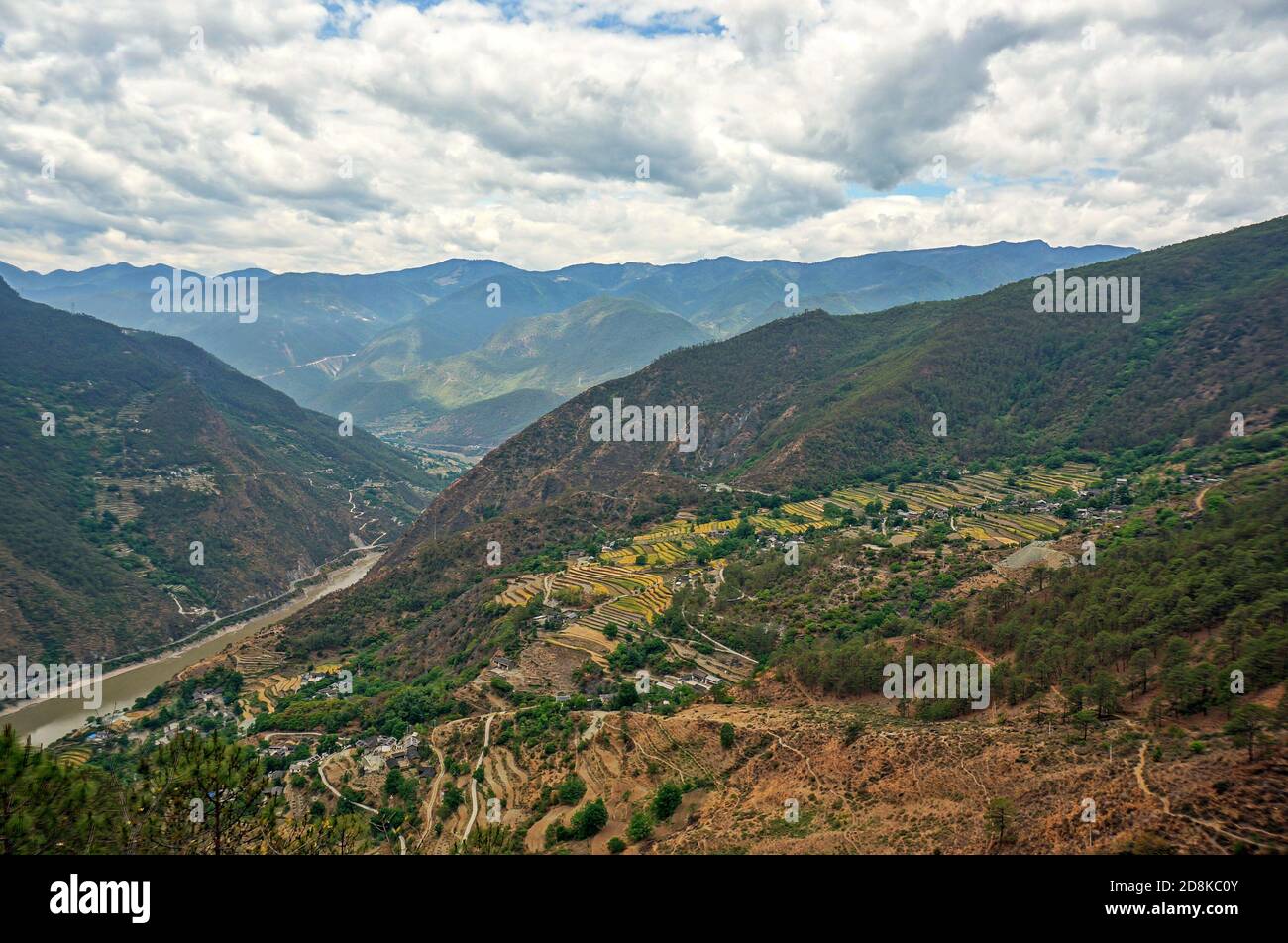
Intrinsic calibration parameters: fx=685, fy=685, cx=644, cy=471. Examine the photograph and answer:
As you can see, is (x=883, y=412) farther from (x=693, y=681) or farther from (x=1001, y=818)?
(x=1001, y=818)

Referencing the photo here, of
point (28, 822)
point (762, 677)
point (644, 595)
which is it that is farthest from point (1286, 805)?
point (644, 595)

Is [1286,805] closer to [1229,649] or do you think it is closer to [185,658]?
[1229,649]

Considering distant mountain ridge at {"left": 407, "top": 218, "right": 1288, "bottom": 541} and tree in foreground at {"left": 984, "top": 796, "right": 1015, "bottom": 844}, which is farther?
distant mountain ridge at {"left": 407, "top": 218, "right": 1288, "bottom": 541}

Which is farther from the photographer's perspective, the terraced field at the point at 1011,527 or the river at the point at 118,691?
the river at the point at 118,691

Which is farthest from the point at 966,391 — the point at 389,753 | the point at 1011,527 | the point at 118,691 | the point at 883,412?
the point at 118,691

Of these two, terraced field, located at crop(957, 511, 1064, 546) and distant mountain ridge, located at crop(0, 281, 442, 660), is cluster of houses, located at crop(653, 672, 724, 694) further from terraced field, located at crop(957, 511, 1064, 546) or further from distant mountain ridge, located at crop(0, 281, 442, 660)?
distant mountain ridge, located at crop(0, 281, 442, 660)

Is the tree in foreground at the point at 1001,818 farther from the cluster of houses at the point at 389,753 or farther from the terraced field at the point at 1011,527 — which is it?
the terraced field at the point at 1011,527

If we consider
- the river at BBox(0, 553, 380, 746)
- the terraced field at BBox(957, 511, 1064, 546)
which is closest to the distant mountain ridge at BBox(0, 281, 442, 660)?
the river at BBox(0, 553, 380, 746)

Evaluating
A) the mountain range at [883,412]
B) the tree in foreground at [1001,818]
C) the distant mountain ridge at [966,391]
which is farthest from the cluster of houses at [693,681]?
the distant mountain ridge at [966,391]

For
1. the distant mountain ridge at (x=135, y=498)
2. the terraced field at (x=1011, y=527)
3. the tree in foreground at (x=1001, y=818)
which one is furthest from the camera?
the distant mountain ridge at (x=135, y=498)
